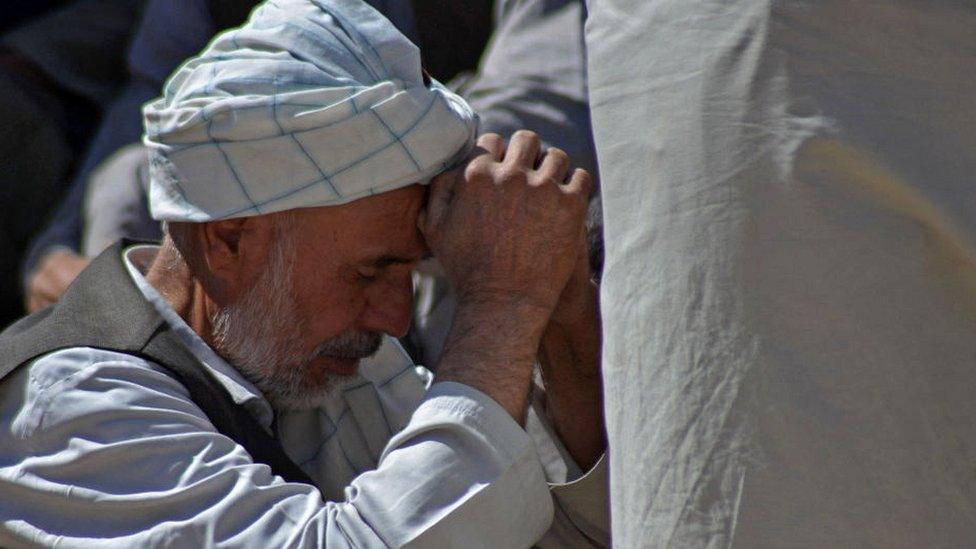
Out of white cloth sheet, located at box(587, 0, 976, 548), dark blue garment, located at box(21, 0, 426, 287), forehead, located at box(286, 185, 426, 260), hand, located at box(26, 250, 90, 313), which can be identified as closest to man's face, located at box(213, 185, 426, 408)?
forehead, located at box(286, 185, 426, 260)

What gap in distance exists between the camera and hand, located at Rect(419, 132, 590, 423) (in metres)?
1.82

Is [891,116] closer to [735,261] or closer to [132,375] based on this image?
[735,261]

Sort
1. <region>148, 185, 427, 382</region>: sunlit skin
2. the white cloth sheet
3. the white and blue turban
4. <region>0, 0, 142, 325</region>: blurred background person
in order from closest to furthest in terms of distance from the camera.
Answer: the white cloth sheet → the white and blue turban → <region>148, 185, 427, 382</region>: sunlit skin → <region>0, 0, 142, 325</region>: blurred background person

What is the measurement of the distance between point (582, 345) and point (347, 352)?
39 cm

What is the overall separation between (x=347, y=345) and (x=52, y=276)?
1.89 m

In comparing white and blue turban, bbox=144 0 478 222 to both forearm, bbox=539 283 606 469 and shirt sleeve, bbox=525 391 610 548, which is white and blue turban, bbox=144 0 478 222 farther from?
shirt sleeve, bbox=525 391 610 548

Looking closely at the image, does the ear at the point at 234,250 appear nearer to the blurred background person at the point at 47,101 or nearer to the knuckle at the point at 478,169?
the knuckle at the point at 478,169

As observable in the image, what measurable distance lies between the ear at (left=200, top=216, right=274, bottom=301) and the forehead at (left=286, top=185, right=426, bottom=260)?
0.07 meters

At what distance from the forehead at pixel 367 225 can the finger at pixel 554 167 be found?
8.6 inches

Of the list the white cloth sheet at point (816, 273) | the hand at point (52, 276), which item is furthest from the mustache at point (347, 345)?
the hand at point (52, 276)

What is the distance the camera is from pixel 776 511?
1.26m

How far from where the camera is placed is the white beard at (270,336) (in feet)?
6.79

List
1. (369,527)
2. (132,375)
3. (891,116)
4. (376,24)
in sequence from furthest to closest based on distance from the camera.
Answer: (376,24) < (132,375) < (369,527) < (891,116)

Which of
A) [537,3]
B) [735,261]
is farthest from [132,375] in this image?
[537,3]
